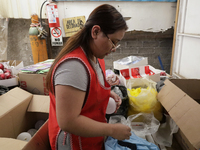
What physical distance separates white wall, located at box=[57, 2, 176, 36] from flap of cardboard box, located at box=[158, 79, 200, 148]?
1695 mm

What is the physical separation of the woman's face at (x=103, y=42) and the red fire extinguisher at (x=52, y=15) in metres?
2.01

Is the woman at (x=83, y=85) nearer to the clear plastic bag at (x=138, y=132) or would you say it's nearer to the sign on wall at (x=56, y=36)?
the clear plastic bag at (x=138, y=132)

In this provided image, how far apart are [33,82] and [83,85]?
45.4 inches

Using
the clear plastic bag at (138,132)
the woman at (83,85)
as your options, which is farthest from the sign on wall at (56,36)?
the woman at (83,85)

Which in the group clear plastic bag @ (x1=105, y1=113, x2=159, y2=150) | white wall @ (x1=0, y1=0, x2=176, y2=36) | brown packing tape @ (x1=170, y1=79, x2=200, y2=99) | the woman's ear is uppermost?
white wall @ (x1=0, y1=0, x2=176, y2=36)

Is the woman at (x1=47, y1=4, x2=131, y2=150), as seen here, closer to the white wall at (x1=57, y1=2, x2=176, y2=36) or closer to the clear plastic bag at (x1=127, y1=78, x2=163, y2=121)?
the clear plastic bag at (x1=127, y1=78, x2=163, y2=121)

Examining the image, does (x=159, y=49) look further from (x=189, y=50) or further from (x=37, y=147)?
(x=37, y=147)

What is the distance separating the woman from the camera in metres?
0.58

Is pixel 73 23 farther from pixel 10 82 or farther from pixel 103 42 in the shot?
pixel 103 42

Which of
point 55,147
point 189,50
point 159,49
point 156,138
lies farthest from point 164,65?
point 55,147

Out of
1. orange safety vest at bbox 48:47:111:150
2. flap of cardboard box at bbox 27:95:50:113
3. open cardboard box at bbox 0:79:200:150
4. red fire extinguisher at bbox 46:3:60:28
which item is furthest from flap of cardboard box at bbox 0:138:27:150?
red fire extinguisher at bbox 46:3:60:28

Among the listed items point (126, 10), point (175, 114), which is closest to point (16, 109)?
point (175, 114)

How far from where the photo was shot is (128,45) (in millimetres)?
2785

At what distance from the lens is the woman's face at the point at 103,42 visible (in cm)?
68
